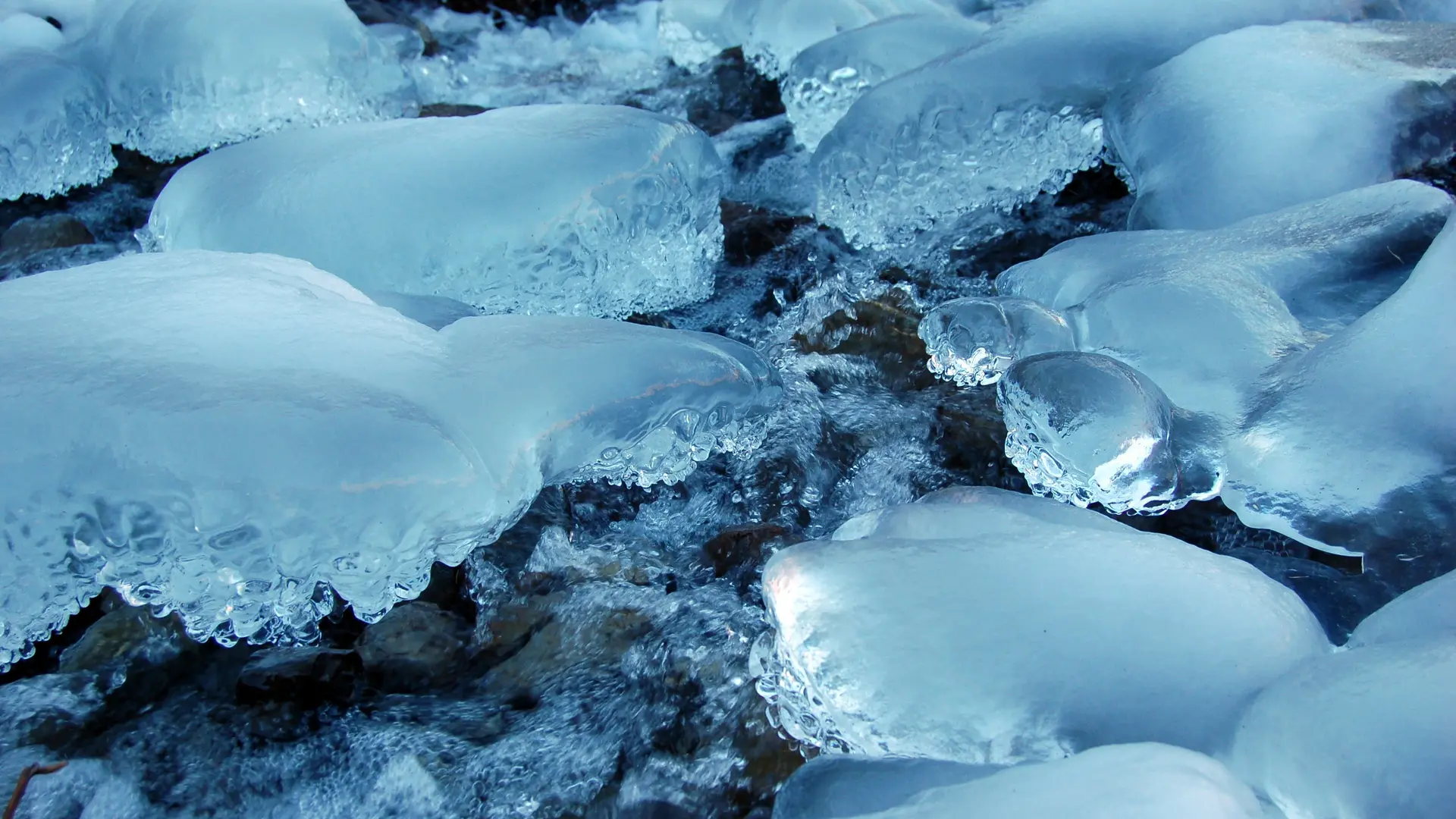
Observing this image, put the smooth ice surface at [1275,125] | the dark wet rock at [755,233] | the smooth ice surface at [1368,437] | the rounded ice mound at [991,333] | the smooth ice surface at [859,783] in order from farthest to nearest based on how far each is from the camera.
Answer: the dark wet rock at [755,233] < the smooth ice surface at [1275,125] < the rounded ice mound at [991,333] < the smooth ice surface at [1368,437] < the smooth ice surface at [859,783]

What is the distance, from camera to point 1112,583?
1060 mm

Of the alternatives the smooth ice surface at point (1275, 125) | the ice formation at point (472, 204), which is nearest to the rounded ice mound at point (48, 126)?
the ice formation at point (472, 204)

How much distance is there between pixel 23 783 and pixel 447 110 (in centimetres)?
219

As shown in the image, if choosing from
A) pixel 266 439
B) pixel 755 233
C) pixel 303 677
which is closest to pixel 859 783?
pixel 266 439

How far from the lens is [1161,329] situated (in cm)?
155

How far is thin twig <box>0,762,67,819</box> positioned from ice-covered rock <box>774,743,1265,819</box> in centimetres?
90

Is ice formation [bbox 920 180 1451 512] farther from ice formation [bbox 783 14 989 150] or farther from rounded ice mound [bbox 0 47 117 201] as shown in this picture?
rounded ice mound [bbox 0 47 117 201]

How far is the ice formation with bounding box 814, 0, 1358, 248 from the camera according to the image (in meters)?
2.13

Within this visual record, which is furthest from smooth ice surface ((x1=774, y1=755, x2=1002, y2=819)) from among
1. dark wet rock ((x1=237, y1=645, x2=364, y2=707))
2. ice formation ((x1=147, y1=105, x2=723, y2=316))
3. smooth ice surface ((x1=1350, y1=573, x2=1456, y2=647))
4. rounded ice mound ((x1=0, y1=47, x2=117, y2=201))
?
rounded ice mound ((x1=0, y1=47, x2=117, y2=201))

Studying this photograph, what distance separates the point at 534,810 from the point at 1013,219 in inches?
64.7

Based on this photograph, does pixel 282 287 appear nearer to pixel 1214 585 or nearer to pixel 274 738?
pixel 274 738

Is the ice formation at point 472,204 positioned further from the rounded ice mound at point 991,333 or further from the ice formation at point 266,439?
the rounded ice mound at point 991,333

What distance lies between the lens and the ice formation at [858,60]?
2504 millimetres

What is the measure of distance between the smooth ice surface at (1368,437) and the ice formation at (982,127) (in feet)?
2.89
